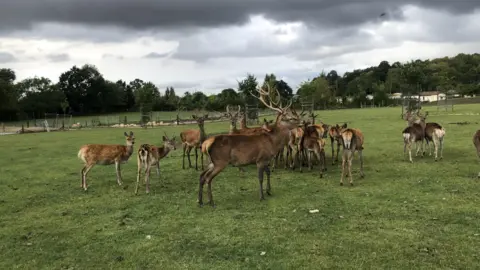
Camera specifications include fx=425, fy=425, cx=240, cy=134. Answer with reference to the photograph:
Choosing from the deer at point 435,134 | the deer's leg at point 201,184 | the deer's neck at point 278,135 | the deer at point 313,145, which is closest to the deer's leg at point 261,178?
the deer's neck at point 278,135

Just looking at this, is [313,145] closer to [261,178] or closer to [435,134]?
[261,178]

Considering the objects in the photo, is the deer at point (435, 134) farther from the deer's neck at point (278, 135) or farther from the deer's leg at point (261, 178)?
the deer's leg at point (261, 178)

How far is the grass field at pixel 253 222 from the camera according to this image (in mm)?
6359

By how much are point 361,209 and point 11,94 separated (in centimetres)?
6914

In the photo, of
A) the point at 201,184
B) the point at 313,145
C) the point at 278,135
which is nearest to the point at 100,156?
the point at 201,184

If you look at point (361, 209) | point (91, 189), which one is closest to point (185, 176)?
point (91, 189)

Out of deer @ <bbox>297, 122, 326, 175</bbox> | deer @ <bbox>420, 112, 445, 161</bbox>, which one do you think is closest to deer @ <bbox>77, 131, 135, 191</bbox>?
deer @ <bbox>297, 122, 326, 175</bbox>

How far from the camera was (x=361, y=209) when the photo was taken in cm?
856

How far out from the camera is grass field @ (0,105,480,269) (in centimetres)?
636

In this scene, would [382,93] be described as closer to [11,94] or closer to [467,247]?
[11,94]

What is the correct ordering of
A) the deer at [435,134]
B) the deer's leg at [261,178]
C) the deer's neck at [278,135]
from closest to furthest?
1. the deer's leg at [261,178]
2. the deer's neck at [278,135]
3. the deer at [435,134]

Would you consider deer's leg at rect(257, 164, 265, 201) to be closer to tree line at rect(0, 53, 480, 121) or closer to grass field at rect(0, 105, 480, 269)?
grass field at rect(0, 105, 480, 269)

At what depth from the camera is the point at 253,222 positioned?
8.02 meters

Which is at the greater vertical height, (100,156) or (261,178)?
(100,156)
